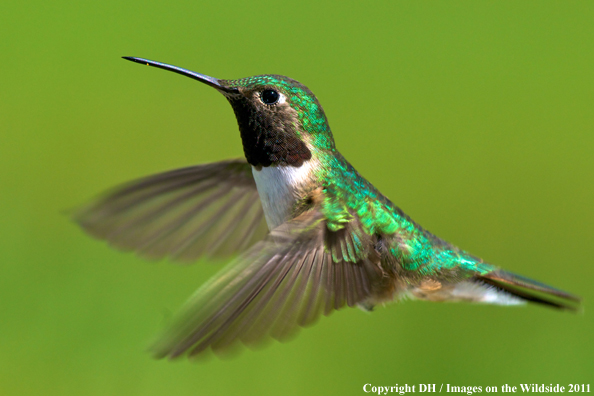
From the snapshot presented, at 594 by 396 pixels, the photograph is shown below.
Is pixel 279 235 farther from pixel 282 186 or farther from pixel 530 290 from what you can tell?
pixel 530 290

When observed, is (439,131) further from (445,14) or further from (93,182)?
(93,182)

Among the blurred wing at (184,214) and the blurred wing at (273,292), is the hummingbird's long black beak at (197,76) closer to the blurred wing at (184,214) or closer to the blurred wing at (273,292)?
the blurred wing at (273,292)

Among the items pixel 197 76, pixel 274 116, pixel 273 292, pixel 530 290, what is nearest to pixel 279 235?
pixel 273 292

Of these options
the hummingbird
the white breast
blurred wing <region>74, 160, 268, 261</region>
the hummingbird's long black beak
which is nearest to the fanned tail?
the hummingbird

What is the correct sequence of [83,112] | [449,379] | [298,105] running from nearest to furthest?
[298,105] < [449,379] < [83,112]

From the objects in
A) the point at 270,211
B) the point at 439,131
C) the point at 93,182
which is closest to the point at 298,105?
the point at 270,211

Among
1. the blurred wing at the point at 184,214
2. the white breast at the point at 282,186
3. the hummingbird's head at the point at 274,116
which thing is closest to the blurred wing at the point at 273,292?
the white breast at the point at 282,186

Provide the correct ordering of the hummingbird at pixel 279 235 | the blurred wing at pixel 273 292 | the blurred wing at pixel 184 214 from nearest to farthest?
the blurred wing at pixel 273 292
the hummingbird at pixel 279 235
the blurred wing at pixel 184 214
